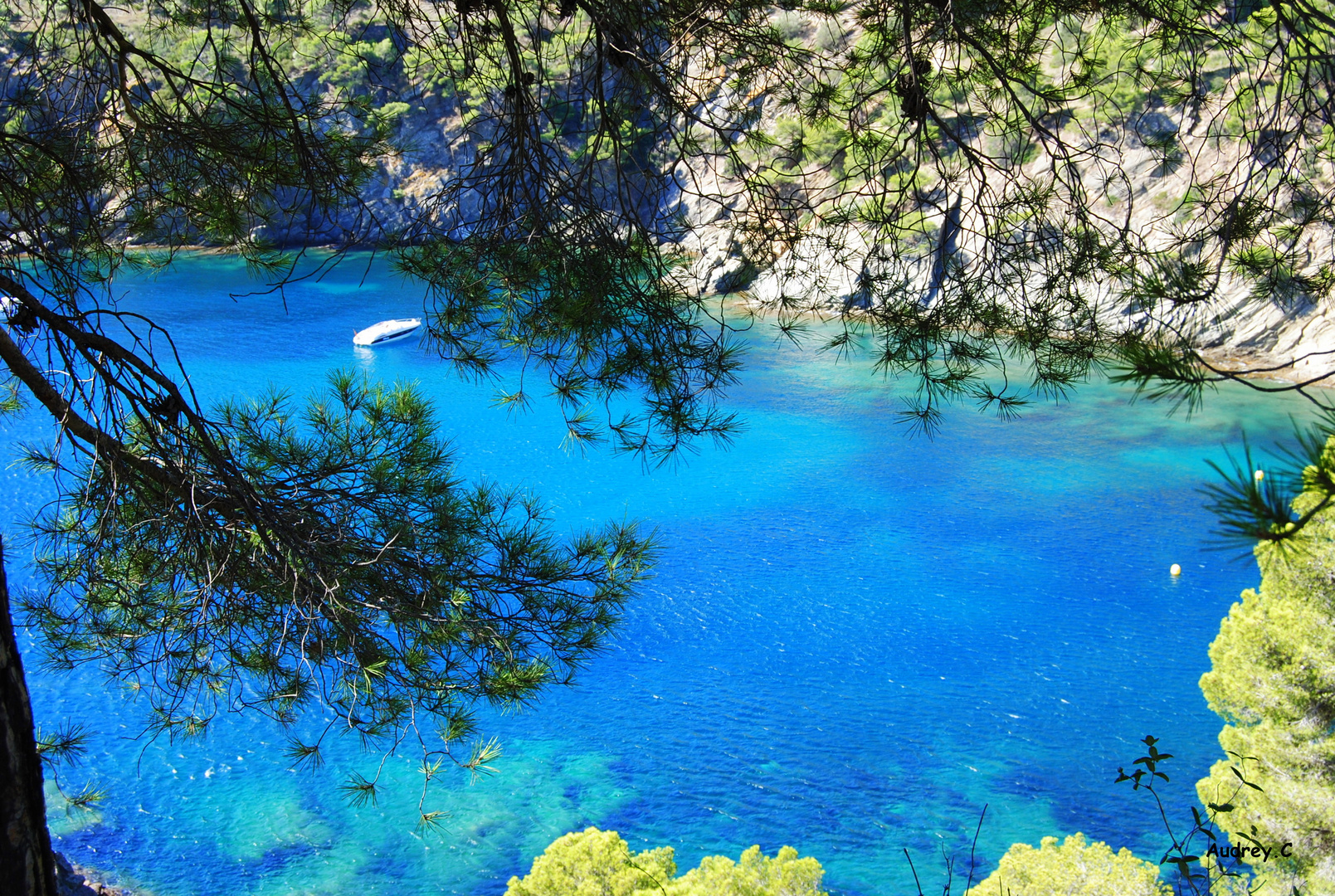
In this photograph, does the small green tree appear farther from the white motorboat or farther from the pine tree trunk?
the white motorboat

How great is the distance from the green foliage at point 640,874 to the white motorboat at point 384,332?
955cm

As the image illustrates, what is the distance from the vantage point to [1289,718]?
14.8ft

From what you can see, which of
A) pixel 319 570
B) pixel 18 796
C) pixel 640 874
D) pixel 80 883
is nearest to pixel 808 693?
pixel 640 874

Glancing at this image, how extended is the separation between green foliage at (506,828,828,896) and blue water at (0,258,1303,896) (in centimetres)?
163

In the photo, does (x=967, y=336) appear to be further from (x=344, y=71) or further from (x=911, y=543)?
(x=344, y=71)

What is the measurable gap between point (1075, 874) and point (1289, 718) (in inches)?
70.1

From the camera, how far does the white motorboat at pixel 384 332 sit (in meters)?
12.4

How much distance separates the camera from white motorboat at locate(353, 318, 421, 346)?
488 inches

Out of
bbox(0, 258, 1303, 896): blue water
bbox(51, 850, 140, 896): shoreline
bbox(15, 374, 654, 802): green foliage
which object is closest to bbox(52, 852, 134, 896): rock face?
bbox(51, 850, 140, 896): shoreline

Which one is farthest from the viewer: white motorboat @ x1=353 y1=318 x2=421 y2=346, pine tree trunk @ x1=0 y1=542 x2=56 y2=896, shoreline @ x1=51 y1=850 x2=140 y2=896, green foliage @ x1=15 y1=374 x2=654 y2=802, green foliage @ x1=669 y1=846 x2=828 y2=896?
white motorboat @ x1=353 y1=318 x2=421 y2=346

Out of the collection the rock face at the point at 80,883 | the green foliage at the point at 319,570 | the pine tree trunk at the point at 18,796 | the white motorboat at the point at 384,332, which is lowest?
the pine tree trunk at the point at 18,796

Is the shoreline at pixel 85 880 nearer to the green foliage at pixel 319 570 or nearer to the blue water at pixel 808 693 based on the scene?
the blue water at pixel 808 693

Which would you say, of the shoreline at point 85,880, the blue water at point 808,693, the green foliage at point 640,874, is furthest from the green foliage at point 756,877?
the shoreline at point 85,880

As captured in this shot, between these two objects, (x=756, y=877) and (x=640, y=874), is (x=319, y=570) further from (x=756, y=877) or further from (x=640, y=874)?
(x=756, y=877)
